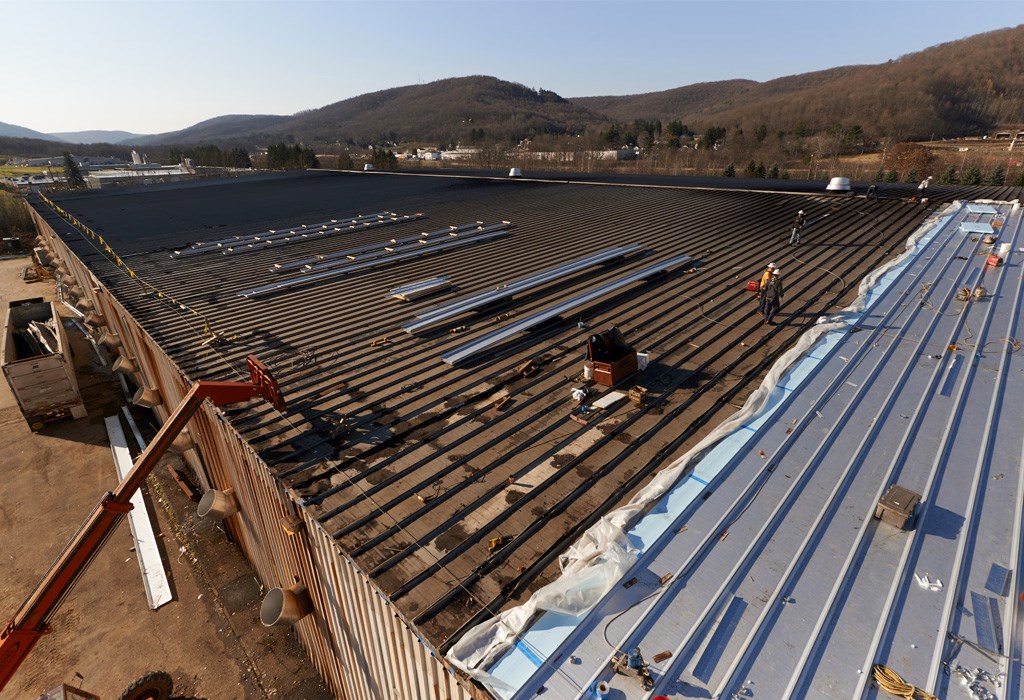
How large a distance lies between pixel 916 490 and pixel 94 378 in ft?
106

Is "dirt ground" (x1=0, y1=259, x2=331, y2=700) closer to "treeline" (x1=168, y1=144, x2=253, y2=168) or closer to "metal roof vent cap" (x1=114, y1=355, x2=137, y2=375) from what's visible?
"metal roof vent cap" (x1=114, y1=355, x2=137, y2=375)

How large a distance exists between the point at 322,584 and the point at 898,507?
849 cm

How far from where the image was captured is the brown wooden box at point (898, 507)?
19.2 ft

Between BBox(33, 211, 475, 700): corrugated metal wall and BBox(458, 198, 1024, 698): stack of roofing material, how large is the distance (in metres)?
1.50

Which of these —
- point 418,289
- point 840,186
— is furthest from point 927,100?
point 418,289

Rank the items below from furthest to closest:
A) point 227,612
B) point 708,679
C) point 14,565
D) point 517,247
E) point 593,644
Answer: point 517,247 → point 14,565 → point 227,612 → point 593,644 → point 708,679

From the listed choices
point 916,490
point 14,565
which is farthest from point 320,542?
point 14,565

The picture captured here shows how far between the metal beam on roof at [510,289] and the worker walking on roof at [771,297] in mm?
→ 5908

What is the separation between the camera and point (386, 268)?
17.7m

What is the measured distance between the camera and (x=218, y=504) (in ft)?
34.2

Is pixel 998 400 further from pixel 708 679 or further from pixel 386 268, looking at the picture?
pixel 386 268

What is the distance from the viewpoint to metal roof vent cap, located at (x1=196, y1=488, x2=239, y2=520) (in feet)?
33.8

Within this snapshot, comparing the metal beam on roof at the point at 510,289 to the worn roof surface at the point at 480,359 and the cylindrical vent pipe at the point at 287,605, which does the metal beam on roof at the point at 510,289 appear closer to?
the worn roof surface at the point at 480,359

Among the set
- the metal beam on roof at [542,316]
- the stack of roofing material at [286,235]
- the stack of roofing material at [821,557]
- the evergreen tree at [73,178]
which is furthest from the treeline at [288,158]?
the stack of roofing material at [821,557]
